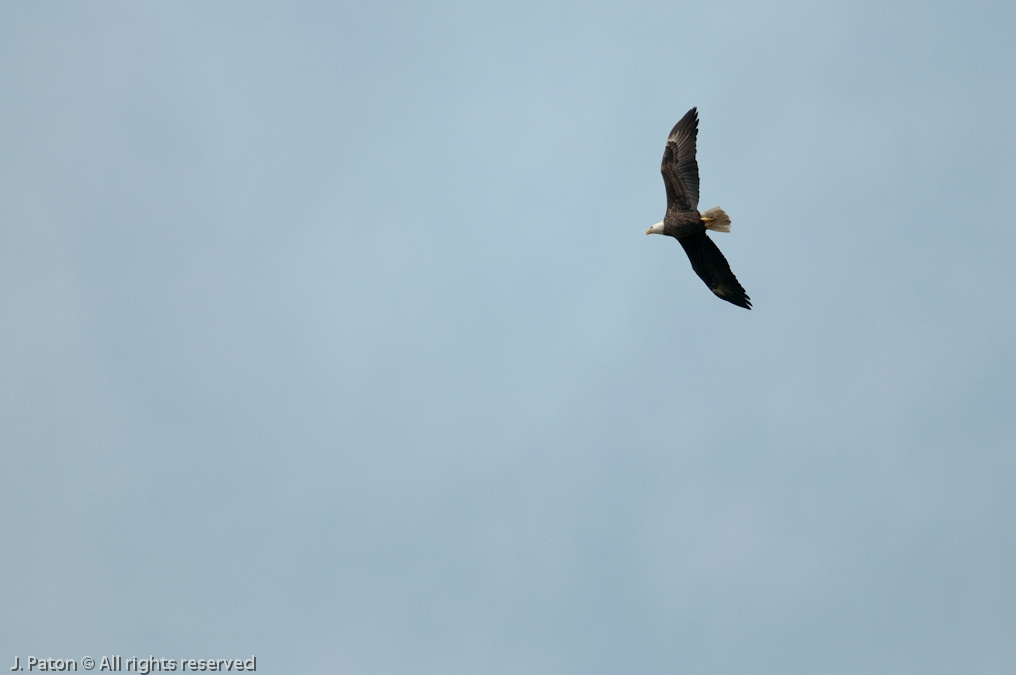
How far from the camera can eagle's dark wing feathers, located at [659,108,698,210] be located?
3278cm

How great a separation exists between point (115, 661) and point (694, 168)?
75.0 ft

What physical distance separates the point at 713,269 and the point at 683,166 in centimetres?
319

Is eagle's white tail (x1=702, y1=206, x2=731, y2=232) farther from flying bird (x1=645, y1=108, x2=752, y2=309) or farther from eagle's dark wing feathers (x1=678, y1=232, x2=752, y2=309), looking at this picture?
eagle's dark wing feathers (x1=678, y1=232, x2=752, y2=309)

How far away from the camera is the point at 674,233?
108 ft

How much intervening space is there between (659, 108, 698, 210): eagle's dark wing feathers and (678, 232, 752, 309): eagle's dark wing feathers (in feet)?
3.56

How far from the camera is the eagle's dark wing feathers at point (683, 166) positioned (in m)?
32.8

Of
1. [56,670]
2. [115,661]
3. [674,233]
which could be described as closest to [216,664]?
[115,661]

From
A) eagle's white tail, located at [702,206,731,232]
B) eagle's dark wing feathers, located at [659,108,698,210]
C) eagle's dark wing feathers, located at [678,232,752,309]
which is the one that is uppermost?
eagle's dark wing feathers, located at [659,108,698,210]

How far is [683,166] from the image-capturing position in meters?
32.8

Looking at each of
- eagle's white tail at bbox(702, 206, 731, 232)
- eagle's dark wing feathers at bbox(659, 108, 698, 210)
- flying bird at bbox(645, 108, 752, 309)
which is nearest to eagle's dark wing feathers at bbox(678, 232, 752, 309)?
flying bird at bbox(645, 108, 752, 309)

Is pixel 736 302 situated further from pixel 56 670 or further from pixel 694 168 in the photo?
pixel 56 670

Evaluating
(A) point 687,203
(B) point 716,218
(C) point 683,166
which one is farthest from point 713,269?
(C) point 683,166

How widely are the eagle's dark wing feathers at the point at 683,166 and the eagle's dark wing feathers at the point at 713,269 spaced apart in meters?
1.09

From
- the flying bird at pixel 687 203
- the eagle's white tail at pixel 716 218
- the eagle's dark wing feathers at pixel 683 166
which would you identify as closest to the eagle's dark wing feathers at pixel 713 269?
the flying bird at pixel 687 203
